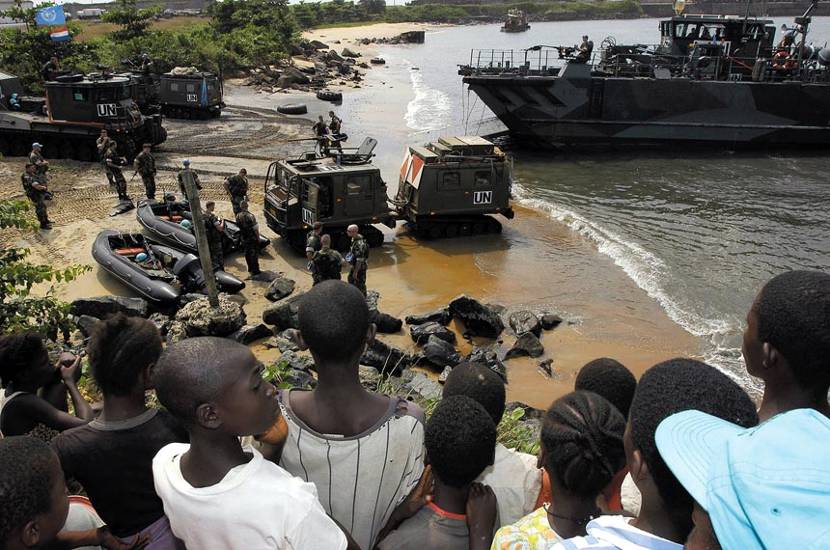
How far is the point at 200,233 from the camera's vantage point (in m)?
8.70

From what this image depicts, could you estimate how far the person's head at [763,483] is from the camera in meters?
1.23

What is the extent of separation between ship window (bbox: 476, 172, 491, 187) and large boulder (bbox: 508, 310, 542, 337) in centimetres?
420

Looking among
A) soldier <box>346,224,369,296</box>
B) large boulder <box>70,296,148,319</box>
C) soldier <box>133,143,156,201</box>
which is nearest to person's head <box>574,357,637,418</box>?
soldier <box>346,224,369,296</box>

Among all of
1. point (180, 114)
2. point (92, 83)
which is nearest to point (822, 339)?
point (92, 83)

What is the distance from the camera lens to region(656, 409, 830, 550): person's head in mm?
1231

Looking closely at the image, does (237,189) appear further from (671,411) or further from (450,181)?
(671,411)

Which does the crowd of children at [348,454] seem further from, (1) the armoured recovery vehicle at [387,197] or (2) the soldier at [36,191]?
(2) the soldier at [36,191]

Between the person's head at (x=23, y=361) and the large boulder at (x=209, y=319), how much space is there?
15.6ft

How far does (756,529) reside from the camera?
4.12ft

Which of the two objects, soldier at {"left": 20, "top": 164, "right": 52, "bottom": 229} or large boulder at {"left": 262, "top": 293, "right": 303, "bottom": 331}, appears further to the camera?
soldier at {"left": 20, "top": 164, "right": 52, "bottom": 229}

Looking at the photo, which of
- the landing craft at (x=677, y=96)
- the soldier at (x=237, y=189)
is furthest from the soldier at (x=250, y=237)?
the landing craft at (x=677, y=96)

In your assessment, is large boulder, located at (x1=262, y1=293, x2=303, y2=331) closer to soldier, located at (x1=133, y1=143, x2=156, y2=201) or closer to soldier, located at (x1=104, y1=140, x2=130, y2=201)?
soldier, located at (x1=133, y1=143, x2=156, y2=201)

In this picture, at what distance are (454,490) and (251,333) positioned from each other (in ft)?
21.8

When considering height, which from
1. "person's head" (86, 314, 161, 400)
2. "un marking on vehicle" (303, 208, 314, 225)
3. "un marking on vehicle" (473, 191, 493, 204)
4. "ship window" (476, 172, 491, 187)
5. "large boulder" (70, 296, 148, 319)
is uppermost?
"person's head" (86, 314, 161, 400)
